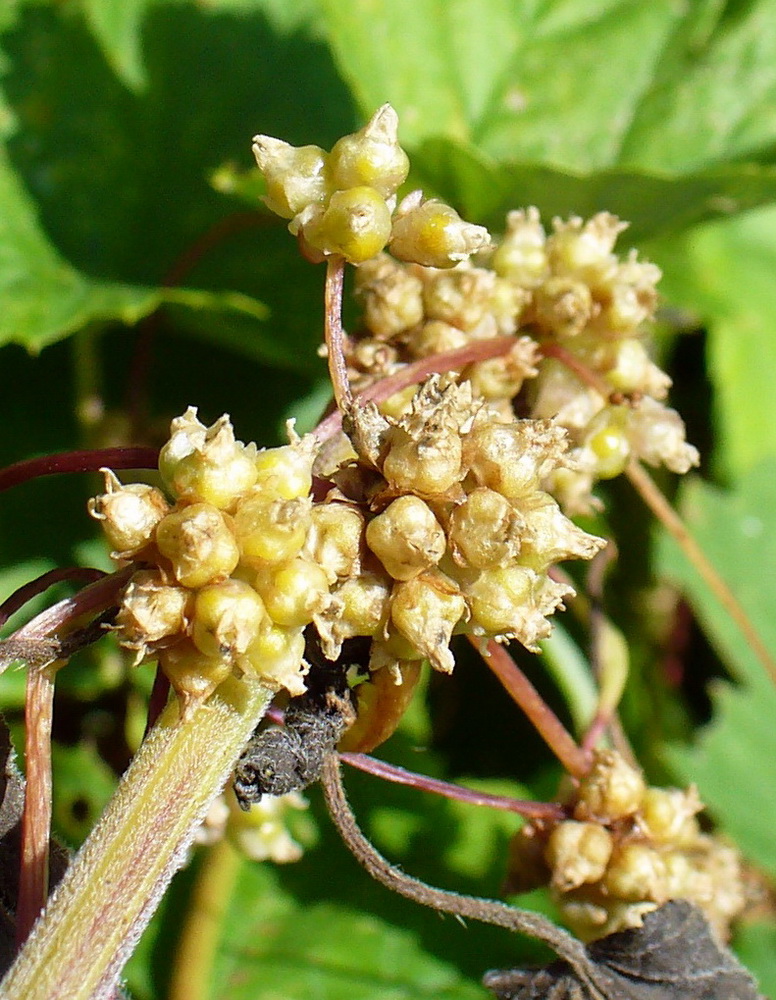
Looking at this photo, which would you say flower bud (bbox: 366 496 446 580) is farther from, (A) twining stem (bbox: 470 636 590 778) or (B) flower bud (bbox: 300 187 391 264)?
(B) flower bud (bbox: 300 187 391 264)

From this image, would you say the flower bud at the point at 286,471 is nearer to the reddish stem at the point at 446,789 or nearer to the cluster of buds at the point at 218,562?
the cluster of buds at the point at 218,562

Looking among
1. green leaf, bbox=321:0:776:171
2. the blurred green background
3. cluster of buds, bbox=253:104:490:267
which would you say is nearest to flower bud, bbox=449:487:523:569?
cluster of buds, bbox=253:104:490:267

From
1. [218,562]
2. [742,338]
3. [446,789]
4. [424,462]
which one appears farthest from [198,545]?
[742,338]

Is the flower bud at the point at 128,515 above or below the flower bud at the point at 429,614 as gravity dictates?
above

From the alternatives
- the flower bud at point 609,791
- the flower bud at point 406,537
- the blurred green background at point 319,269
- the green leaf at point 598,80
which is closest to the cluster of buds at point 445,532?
the flower bud at point 406,537

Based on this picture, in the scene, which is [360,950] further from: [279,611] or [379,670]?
[279,611]

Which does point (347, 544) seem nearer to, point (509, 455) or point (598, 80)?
point (509, 455)
